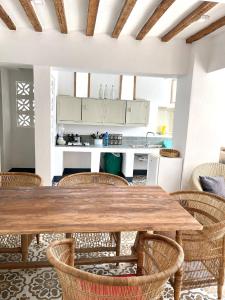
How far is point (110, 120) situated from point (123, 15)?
290 cm

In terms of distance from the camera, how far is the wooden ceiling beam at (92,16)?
97.4 inches

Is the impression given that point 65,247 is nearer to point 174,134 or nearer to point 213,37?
point 174,134

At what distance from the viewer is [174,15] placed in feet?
9.25

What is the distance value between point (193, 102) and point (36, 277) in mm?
3108

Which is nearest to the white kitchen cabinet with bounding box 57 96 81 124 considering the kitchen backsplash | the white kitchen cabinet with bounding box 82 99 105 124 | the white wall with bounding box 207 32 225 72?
the white kitchen cabinet with bounding box 82 99 105 124

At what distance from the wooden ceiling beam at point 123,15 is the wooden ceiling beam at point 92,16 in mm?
290

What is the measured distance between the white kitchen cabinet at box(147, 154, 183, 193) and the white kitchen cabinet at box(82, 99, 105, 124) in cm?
202

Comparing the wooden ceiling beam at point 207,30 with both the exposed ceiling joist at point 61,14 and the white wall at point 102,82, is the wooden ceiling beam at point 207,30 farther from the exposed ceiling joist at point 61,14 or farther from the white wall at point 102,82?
the white wall at point 102,82

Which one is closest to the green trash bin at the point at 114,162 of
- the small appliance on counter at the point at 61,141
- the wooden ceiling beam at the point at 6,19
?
the small appliance on counter at the point at 61,141

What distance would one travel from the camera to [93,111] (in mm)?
5398

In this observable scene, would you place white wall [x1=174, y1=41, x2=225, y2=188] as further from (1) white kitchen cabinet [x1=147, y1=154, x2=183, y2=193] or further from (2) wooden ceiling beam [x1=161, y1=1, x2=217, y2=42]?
(2) wooden ceiling beam [x1=161, y1=1, x2=217, y2=42]

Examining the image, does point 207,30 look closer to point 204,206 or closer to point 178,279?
point 204,206

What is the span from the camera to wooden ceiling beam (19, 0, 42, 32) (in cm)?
249

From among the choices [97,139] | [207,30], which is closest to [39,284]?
[207,30]
